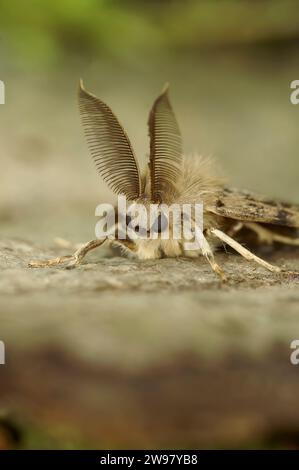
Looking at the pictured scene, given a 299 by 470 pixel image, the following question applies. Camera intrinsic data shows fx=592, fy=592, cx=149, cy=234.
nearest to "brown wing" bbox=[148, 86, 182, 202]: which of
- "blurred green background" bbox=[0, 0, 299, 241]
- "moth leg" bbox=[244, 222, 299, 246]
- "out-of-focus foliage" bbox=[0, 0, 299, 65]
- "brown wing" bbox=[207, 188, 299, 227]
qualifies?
"brown wing" bbox=[207, 188, 299, 227]

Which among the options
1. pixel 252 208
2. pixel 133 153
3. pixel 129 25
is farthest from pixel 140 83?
pixel 133 153

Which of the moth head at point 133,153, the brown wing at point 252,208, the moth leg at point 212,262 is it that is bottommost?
the moth leg at point 212,262

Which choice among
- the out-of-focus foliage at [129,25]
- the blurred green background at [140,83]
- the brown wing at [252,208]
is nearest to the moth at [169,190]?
the brown wing at [252,208]

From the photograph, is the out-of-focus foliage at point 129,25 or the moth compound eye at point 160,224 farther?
the out-of-focus foliage at point 129,25

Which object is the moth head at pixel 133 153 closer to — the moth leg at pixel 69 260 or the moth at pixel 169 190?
the moth at pixel 169 190

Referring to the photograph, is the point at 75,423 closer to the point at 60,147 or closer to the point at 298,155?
the point at 60,147
